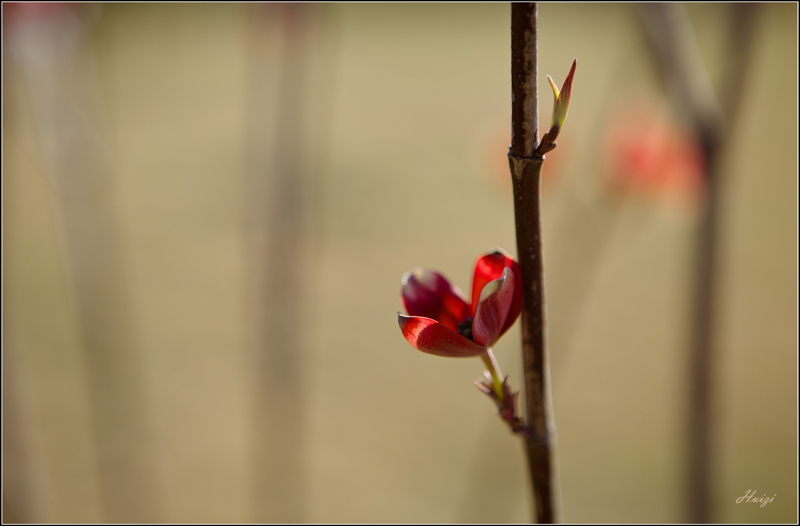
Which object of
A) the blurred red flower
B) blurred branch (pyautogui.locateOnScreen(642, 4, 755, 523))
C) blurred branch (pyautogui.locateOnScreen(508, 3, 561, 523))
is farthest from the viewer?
the blurred red flower

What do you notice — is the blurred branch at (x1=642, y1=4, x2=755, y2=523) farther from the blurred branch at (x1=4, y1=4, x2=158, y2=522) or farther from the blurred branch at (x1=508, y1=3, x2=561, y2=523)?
the blurred branch at (x1=4, y1=4, x2=158, y2=522)

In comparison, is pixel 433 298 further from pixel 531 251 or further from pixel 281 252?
pixel 281 252

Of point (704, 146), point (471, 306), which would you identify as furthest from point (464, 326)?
point (704, 146)

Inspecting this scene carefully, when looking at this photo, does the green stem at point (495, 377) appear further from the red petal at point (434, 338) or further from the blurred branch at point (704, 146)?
the blurred branch at point (704, 146)

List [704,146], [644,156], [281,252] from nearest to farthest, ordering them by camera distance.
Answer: [704,146]
[644,156]
[281,252]

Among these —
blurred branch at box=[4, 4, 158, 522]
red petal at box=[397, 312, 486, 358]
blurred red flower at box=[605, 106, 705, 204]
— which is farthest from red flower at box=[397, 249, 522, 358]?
→ blurred branch at box=[4, 4, 158, 522]

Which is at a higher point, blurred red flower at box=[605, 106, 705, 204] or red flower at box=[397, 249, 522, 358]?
blurred red flower at box=[605, 106, 705, 204]

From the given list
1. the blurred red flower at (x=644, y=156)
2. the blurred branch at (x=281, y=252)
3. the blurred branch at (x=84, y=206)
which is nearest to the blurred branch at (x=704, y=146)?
the blurred red flower at (x=644, y=156)
